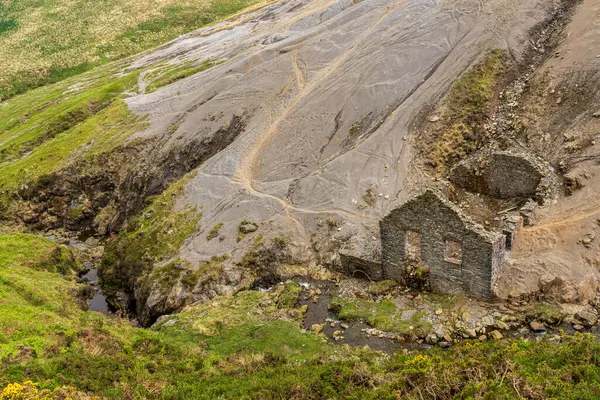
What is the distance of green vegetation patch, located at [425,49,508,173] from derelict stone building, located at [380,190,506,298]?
10.7 m

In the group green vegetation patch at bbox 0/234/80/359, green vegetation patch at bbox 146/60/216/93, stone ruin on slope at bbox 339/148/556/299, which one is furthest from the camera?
green vegetation patch at bbox 146/60/216/93

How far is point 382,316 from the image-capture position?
24.6 m

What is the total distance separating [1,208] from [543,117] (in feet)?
176

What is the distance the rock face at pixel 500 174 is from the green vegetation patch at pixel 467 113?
2.21 m

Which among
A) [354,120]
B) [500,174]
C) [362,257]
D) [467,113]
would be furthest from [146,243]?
[467,113]

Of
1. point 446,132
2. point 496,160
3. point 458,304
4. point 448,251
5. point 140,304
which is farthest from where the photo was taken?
point 446,132

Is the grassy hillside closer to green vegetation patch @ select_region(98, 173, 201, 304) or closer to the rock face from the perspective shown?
green vegetation patch @ select_region(98, 173, 201, 304)

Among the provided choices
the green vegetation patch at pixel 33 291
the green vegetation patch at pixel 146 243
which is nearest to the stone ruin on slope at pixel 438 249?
the green vegetation patch at pixel 146 243

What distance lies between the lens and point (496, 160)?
1208 inches

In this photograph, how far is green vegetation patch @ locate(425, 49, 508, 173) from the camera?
35.3m

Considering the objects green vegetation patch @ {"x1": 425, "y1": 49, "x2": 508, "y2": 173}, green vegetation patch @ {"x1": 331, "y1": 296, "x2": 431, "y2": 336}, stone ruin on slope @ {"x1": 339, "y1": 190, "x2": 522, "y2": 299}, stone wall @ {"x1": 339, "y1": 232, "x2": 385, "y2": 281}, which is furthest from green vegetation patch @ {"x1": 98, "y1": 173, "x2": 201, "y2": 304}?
green vegetation patch @ {"x1": 425, "y1": 49, "x2": 508, "y2": 173}

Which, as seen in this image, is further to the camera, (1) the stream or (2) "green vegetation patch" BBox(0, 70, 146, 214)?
(2) "green vegetation patch" BBox(0, 70, 146, 214)

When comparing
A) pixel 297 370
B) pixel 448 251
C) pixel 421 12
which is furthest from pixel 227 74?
pixel 297 370

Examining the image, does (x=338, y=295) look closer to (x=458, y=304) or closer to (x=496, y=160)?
(x=458, y=304)
